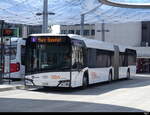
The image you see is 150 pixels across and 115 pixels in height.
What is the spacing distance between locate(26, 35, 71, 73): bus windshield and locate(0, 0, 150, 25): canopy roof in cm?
2609

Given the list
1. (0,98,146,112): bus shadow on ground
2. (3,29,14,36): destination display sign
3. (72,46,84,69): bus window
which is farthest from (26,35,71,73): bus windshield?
(0,98,146,112): bus shadow on ground

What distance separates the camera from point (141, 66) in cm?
7600

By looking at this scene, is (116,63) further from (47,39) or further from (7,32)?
(47,39)

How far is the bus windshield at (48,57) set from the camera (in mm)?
22578

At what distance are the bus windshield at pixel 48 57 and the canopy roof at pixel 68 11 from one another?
26086mm

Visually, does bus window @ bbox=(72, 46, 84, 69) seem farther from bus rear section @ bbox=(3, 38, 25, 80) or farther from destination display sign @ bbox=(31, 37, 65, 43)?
bus rear section @ bbox=(3, 38, 25, 80)

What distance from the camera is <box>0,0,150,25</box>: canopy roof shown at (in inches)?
2037

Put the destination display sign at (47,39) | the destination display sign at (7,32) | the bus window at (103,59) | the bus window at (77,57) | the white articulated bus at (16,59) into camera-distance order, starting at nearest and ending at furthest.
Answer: the destination display sign at (47,39) < the bus window at (77,57) < the destination display sign at (7,32) < the bus window at (103,59) < the white articulated bus at (16,59)

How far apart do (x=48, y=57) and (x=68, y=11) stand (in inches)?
1413

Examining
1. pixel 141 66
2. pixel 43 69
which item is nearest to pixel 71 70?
pixel 43 69

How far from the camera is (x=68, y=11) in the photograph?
58.2m

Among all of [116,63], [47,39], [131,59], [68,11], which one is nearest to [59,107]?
[47,39]

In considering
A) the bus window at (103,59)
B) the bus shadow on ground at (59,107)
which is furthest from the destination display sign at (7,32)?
the bus shadow on ground at (59,107)

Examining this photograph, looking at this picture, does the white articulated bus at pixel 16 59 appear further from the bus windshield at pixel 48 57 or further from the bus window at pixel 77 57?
the bus windshield at pixel 48 57
